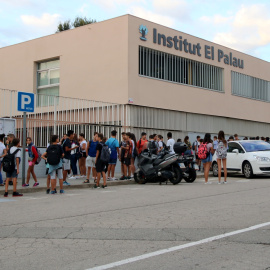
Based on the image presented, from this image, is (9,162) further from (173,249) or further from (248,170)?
(248,170)

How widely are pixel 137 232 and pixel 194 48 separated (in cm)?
1997

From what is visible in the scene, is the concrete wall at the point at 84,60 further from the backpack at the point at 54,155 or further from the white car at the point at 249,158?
the backpack at the point at 54,155

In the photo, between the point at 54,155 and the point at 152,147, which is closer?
A: the point at 54,155

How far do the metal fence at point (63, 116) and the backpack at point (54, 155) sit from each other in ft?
15.4

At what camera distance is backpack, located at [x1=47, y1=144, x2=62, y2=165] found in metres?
12.0

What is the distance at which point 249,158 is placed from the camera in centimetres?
1664

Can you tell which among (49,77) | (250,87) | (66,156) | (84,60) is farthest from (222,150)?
(250,87)

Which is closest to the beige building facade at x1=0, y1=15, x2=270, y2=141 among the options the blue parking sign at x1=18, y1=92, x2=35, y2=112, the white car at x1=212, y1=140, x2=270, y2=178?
the blue parking sign at x1=18, y1=92, x2=35, y2=112

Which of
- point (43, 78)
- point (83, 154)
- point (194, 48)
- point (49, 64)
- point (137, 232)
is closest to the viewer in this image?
point (137, 232)

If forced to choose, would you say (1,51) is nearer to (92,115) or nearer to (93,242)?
(92,115)

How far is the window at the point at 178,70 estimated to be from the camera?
22.5 m

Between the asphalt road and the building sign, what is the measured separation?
1361 cm

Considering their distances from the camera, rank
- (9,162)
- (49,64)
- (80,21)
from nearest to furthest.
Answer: (9,162) < (49,64) < (80,21)

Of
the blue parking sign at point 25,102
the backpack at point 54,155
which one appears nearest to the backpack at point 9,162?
the backpack at point 54,155
